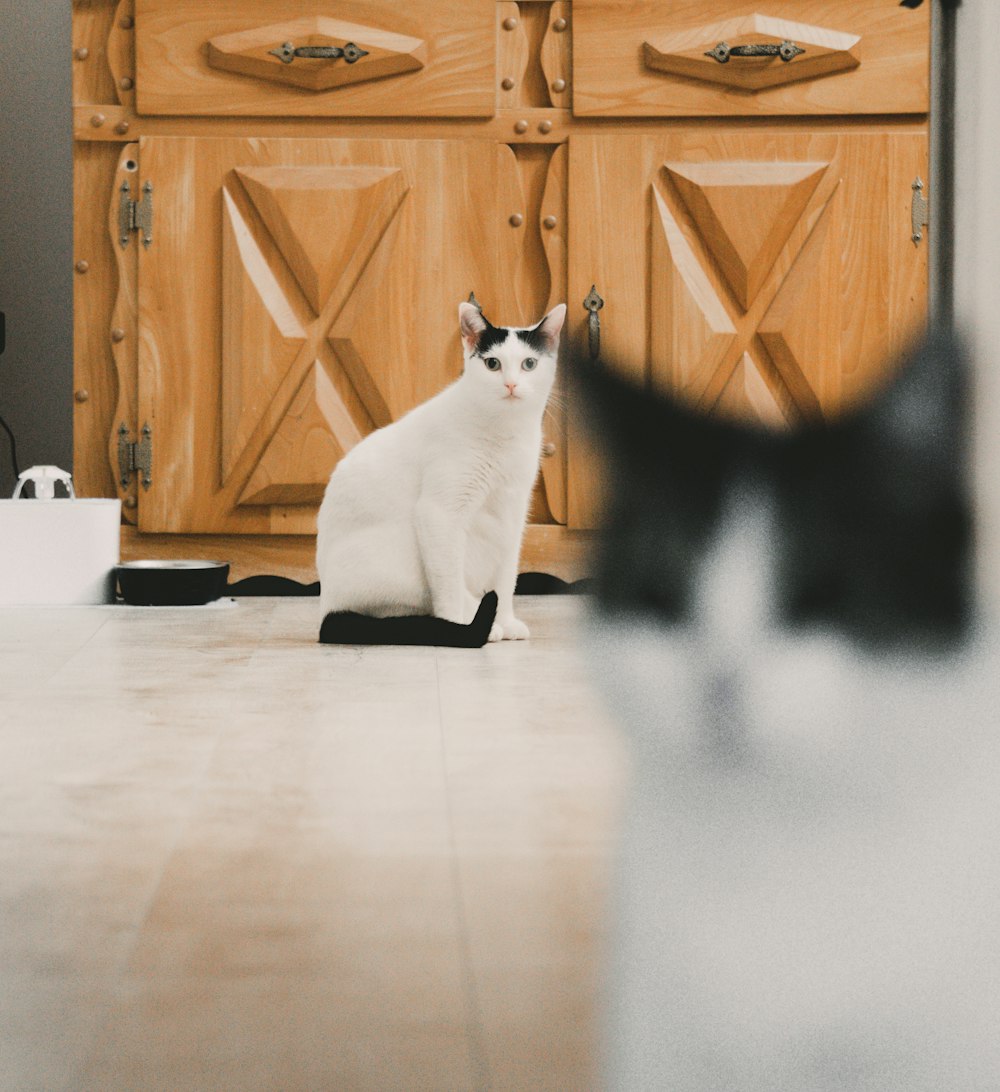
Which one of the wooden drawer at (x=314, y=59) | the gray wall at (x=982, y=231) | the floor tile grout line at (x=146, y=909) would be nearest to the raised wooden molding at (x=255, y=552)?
the wooden drawer at (x=314, y=59)

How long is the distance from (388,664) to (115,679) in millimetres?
314

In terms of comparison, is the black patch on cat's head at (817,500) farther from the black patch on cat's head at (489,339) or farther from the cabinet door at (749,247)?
the cabinet door at (749,247)

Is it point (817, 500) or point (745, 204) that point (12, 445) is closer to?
point (745, 204)

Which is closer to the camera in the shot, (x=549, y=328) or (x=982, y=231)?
(x=982, y=231)

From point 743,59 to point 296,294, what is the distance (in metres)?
0.87

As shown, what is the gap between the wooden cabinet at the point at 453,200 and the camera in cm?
200

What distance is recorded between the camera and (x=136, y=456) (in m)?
2.06

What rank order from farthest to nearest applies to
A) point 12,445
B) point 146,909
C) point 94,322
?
1. point 12,445
2. point 94,322
3. point 146,909

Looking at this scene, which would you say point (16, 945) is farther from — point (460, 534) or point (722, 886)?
point (460, 534)

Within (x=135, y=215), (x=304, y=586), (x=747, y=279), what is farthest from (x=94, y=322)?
(x=747, y=279)

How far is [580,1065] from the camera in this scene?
0.39 m

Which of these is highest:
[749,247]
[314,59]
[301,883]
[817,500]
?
[314,59]

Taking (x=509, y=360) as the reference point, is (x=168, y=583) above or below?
below

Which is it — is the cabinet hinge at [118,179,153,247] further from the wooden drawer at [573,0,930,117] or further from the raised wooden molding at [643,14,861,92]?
the raised wooden molding at [643,14,861,92]
